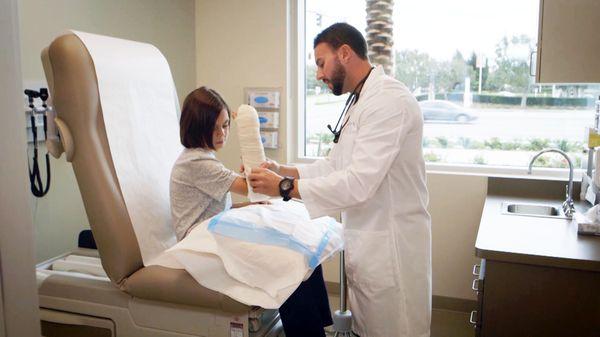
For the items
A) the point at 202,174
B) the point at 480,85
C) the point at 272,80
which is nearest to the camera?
the point at 202,174

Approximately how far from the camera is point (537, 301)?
166 cm

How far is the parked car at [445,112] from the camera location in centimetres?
318

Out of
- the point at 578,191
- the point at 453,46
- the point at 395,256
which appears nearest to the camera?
the point at 395,256

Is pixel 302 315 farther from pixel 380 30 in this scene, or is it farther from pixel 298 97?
pixel 298 97

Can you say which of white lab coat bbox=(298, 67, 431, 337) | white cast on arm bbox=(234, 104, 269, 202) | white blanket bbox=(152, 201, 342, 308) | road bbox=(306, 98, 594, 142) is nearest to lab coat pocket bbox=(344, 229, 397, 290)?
white lab coat bbox=(298, 67, 431, 337)

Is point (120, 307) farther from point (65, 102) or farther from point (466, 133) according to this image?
point (466, 133)

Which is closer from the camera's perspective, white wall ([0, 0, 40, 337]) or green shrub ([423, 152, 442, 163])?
white wall ([0, 0, 40, 337])

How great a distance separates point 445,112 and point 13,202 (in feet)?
9.21

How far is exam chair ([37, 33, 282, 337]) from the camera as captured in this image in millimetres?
1686

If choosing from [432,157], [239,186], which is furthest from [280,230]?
[432,157]

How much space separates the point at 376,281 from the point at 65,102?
4.08ft

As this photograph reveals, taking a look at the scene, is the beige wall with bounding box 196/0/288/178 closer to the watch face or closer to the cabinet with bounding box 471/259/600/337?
the watch face

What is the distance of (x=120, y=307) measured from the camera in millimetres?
1785

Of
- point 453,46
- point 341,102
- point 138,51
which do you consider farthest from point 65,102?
point 453,46
